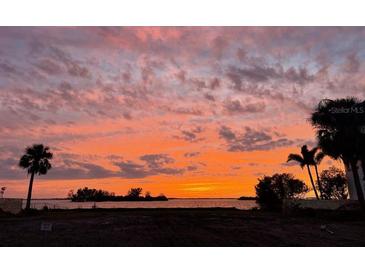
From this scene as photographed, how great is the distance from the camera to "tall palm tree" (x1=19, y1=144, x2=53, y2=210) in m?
55.8

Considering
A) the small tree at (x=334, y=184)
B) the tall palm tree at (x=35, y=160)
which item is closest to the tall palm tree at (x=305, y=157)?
the small tree at (x=334, y=184)

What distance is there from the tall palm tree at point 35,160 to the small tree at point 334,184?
54702 millimetres

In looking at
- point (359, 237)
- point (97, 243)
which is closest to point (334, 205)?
point (359, 237)

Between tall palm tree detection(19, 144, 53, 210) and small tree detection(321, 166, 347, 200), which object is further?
small tree detection(321, 166, 347, 200)

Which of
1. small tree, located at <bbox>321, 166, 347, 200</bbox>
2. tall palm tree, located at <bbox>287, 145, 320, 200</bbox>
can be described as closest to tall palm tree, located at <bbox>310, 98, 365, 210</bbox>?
tall palm tree, located at <bbox>287, 145, 320, 200</bbox>

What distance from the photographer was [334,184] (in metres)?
71.8

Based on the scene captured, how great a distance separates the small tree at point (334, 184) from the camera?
70875 mm

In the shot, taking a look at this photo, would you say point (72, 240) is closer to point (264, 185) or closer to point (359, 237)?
point (359, 237)

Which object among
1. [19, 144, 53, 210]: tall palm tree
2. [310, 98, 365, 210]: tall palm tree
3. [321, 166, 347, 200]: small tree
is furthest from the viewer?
[321, 166, 347, 200]: small tree

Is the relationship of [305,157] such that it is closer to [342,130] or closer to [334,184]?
[334,184]

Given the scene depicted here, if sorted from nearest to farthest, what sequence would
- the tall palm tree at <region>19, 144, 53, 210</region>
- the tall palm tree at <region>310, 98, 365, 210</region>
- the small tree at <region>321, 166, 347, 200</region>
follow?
the tall palm tree at <region>310, 98, 365, 210</region> < the tall palm tree at <region>19, 144, 53, 210</region> < the small tree at <region>321, 166, 347, 200</region>

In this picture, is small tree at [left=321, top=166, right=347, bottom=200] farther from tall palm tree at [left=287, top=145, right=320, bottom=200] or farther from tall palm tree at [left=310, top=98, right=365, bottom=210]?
tall palm tree at [left=310, top=98, right=365, bottom=210]

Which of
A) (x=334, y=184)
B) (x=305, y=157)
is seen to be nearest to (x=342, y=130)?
(x=305, y=157)

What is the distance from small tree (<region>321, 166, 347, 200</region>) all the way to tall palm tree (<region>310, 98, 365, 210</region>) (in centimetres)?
4128
